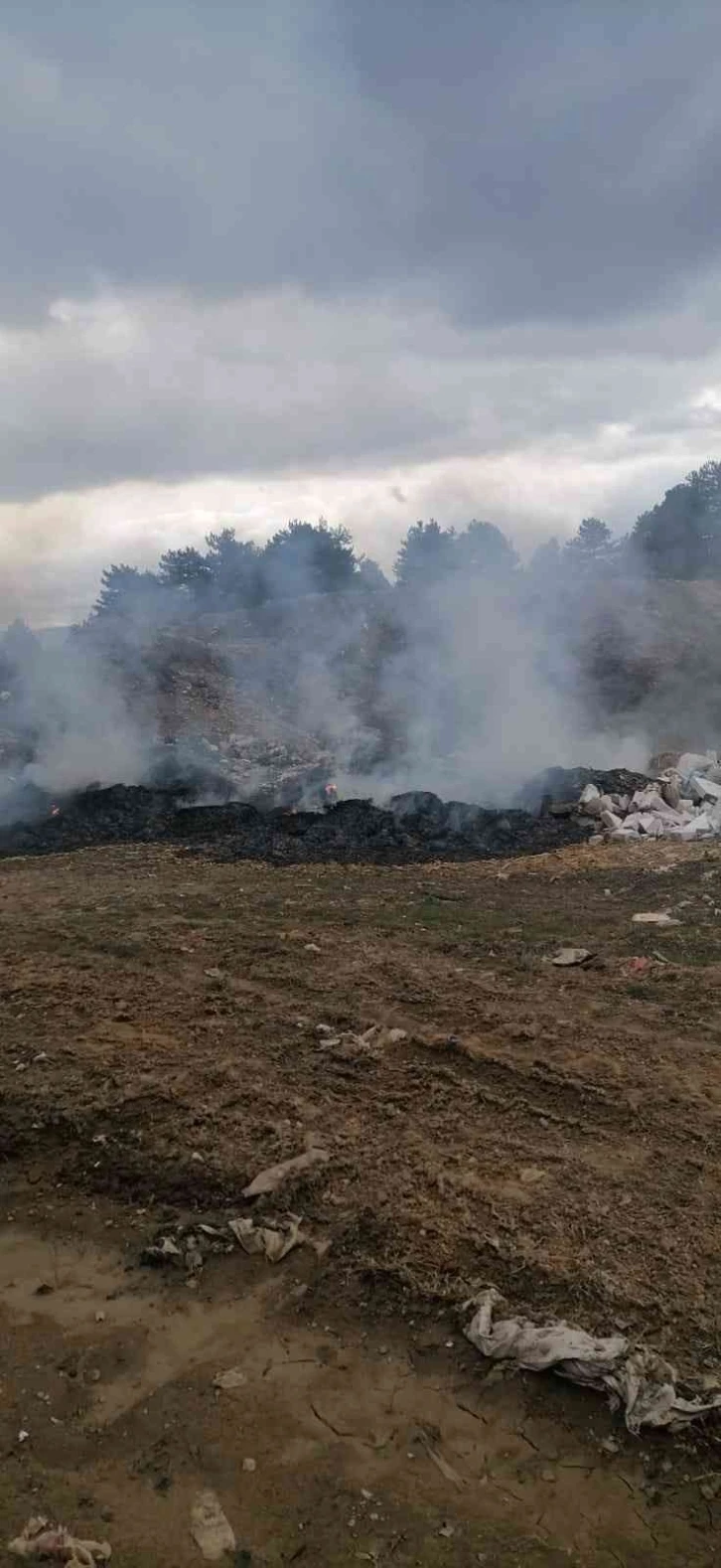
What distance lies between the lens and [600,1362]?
266 centimetres

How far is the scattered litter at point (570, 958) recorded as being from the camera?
19.6ft

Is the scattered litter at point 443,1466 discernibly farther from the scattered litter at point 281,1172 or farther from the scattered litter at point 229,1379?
the scattered litter at point 281,1172

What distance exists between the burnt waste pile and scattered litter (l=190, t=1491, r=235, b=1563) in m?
7.08

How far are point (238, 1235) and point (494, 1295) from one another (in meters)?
0.98

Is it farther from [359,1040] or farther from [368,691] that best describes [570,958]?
[368,691]

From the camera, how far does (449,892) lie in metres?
8.07

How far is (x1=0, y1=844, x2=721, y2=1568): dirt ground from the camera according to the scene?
7.74 feet

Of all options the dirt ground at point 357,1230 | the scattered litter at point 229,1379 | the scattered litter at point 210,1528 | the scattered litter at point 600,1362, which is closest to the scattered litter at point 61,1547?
the dirt ground at point 357,1230

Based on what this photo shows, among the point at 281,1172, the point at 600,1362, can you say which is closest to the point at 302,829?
the point at 281,1172

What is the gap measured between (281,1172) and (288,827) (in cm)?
717

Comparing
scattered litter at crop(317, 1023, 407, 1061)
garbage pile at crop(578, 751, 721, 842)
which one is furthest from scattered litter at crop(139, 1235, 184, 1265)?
garbage pile at crop(578, 751, 721, 842)

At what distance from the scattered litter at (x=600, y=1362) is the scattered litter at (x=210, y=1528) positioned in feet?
2.96

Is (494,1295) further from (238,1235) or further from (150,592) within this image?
(150,592)

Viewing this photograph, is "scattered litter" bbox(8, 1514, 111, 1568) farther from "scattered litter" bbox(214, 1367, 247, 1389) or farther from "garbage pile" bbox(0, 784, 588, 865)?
"garbage pile" bbox(0, 784, 588, 865)
